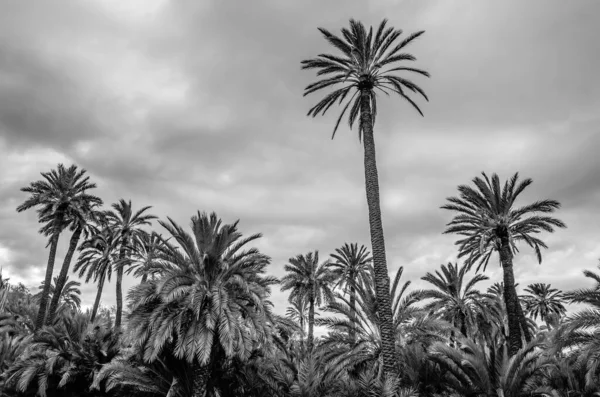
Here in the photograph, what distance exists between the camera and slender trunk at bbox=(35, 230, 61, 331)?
112 feet

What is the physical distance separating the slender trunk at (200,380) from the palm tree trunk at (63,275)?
22315 mm

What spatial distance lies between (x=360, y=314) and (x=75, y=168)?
29314 millimetres

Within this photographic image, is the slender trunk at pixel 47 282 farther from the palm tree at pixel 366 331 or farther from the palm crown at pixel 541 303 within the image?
the palm crown at pixel 541 303

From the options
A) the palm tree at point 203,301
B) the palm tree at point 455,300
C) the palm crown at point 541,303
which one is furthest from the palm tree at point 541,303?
the palm tree at point 203,301

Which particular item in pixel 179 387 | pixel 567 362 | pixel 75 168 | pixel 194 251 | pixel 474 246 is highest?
pixel 75 168

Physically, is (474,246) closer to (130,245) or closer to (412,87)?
(412,87)

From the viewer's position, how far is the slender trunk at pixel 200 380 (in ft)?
63.0

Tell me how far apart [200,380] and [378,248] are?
10030 mm

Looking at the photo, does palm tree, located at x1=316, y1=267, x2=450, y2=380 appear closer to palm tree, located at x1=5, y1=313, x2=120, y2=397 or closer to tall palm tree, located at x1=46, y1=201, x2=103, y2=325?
palm tree, located at x1=5, y1=313, x2=120, y2=397

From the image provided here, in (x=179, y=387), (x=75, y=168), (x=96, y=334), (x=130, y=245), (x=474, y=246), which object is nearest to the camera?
(x=179, y=387)

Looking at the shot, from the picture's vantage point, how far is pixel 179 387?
20312 mm

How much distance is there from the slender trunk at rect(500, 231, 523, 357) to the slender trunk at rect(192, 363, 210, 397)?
1888 centimetres

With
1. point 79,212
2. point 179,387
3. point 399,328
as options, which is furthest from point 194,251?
point 79,212

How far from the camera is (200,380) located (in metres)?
19.3
